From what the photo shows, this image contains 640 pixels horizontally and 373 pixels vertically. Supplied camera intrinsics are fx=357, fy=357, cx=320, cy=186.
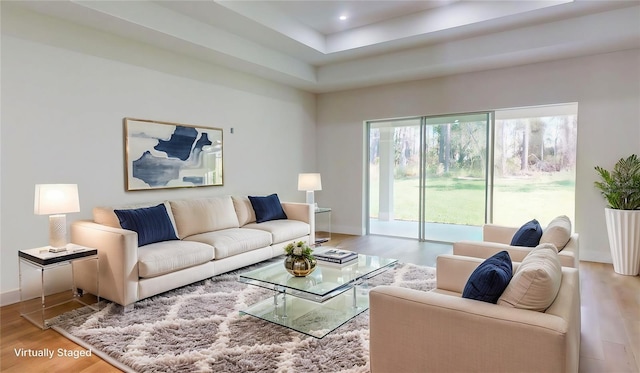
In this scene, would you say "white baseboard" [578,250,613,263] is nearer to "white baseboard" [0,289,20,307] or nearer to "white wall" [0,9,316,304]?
"white wall" [0,9,316,304]

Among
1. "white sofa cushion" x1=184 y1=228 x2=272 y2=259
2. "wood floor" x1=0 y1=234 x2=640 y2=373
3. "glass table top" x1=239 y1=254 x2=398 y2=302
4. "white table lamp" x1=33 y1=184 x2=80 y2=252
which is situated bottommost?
"wood floor" x1=0 y1=234 x2=640 y2=373

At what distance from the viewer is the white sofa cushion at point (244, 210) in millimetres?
5020

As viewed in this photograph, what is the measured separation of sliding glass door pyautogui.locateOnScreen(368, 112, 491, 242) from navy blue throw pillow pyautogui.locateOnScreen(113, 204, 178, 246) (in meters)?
3.89

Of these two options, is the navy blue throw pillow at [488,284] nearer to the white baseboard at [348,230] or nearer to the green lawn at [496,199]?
the green lawn at [496,199]

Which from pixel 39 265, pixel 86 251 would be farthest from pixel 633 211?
pixel 39 265

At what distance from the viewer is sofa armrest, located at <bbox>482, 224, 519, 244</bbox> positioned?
3.64 metres

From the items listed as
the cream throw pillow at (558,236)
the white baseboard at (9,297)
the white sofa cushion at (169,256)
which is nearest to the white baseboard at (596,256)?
the cream throw pillow at (558,236)

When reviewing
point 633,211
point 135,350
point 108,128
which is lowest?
point 135,350

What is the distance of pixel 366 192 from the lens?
266 inches

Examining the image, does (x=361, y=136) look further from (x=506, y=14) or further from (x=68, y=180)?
(x=68, y=180)

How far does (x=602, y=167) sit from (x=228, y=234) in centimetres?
486

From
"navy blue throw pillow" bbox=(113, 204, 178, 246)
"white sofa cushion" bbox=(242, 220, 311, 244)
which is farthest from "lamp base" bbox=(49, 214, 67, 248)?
"white sofa cushion" bbox=(242, 220, 311, 244)

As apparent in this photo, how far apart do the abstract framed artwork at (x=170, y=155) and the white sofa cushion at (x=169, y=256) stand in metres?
1.04

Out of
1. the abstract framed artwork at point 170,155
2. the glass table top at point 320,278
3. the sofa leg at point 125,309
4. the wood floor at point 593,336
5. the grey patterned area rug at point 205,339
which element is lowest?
the wood floor at point 593,336
